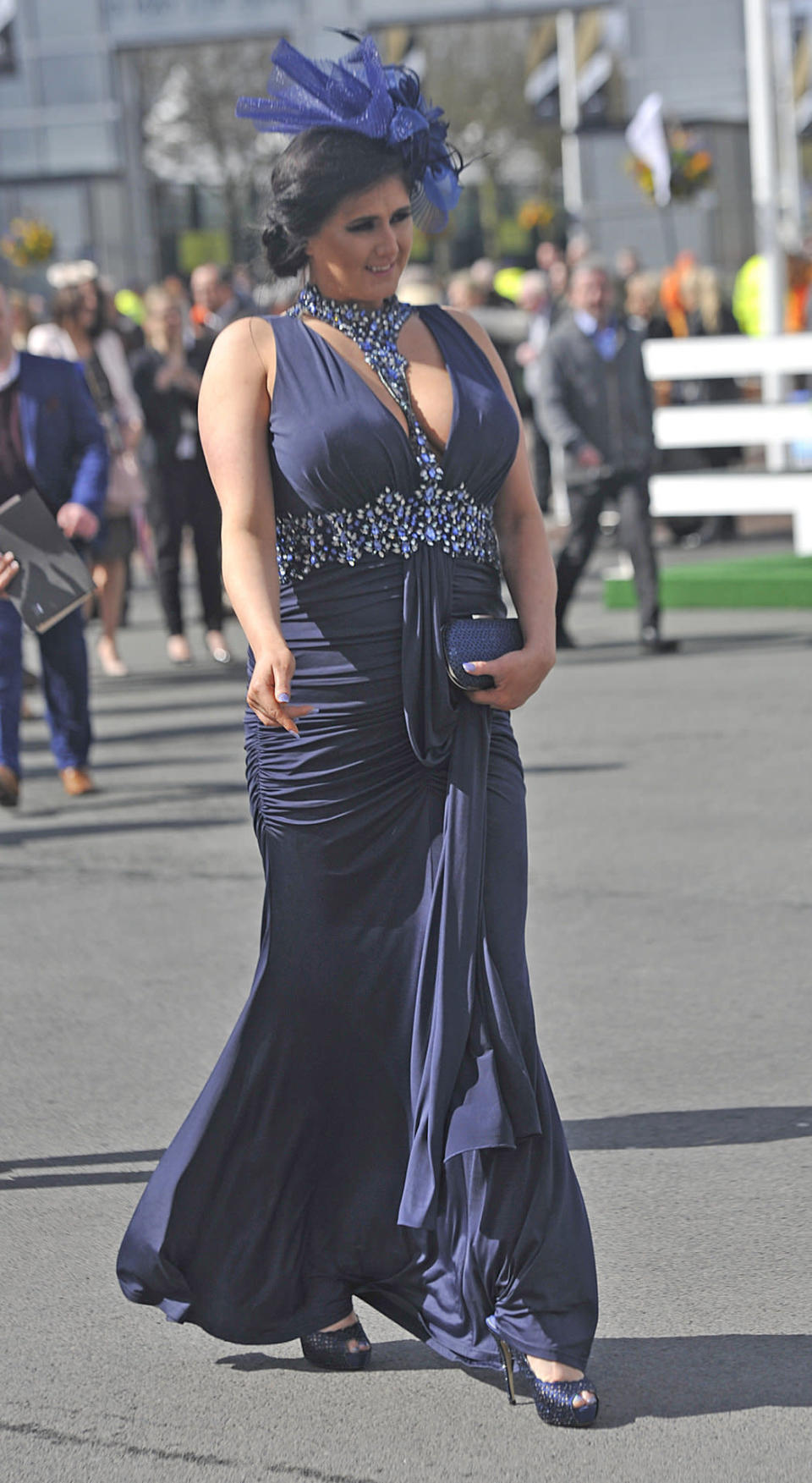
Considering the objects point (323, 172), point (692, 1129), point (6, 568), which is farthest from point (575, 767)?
point (323, 172)

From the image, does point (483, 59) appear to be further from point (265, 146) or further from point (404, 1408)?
point (404, 1408)

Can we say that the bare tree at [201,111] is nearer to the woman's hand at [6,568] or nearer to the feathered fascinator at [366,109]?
the woman's hand at [6,568]

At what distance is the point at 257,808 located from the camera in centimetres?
366

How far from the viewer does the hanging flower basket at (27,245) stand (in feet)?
103

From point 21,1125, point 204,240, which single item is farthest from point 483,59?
point 21,1125

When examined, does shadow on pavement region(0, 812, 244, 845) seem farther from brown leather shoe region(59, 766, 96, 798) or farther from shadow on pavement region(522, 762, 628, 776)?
shadow on pavement region(522, 762, 628, 776)

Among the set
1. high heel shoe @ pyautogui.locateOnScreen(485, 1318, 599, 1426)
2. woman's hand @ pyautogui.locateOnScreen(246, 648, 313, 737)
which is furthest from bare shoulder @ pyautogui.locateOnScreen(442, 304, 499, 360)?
high heel shoe @ pyautogui.locateOnScreen(485, 1318, 599, 1426)

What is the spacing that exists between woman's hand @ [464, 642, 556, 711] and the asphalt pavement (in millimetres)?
1069

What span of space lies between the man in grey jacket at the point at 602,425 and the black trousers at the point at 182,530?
189 cm

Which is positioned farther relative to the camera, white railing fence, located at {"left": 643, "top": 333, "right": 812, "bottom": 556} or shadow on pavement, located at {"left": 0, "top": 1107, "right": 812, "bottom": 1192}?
white railing fence, located at {"left": 643, "top": 333, "right": 812, "bottom": 556}

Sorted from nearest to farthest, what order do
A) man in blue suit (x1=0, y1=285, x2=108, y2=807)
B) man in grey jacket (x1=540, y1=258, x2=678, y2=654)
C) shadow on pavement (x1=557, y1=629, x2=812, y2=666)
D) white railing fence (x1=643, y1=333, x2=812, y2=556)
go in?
man in blue suit (x1=0, y1=285, x2=108, y2=807)
man in grey jacket (x1=540, y1=258, x2=678, y2=654)
shadow on pavement (x1=557, y1=629, x2=812, y2=666)
white railing fence (x1=643, y1=333, x2=812, y2=556)

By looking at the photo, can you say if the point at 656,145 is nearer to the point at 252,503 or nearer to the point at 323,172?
the point at 323,172

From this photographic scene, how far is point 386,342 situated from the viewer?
11.8ft

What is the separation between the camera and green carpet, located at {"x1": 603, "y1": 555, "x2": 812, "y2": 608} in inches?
532
